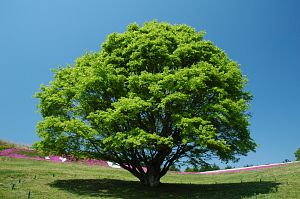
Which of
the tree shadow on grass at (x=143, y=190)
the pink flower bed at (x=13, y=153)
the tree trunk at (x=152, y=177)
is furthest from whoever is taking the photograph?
the pink flower bed at (x=13, y=153)

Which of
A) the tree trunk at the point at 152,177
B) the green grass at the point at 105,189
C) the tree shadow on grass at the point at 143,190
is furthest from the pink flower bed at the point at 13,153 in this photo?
the tree trunk at the point at 152,177

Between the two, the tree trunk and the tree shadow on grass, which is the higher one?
the tree trunk

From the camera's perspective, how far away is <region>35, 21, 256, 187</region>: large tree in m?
25.9

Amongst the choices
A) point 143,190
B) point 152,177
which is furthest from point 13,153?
point 143,190

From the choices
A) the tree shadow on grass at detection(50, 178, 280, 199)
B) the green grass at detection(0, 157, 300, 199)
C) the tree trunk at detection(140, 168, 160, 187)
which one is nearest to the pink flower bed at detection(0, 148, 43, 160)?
the green grass at detection(0, 157, 300, 199)

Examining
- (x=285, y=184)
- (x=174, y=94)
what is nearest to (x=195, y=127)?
(x=174, y=94)

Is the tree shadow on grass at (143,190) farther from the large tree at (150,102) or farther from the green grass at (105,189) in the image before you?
the large tree at (150,102)

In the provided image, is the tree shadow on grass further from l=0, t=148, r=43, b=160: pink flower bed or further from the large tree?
l=0, t=148, r=43, b=160: pink flower bed

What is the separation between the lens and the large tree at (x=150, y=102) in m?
25.9

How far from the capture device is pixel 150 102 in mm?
26078

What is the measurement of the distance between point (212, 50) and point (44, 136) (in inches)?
664

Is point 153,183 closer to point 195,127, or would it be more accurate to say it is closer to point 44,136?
point 195,127

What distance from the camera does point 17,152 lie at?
5522 cm

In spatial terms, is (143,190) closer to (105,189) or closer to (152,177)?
(152,177)
